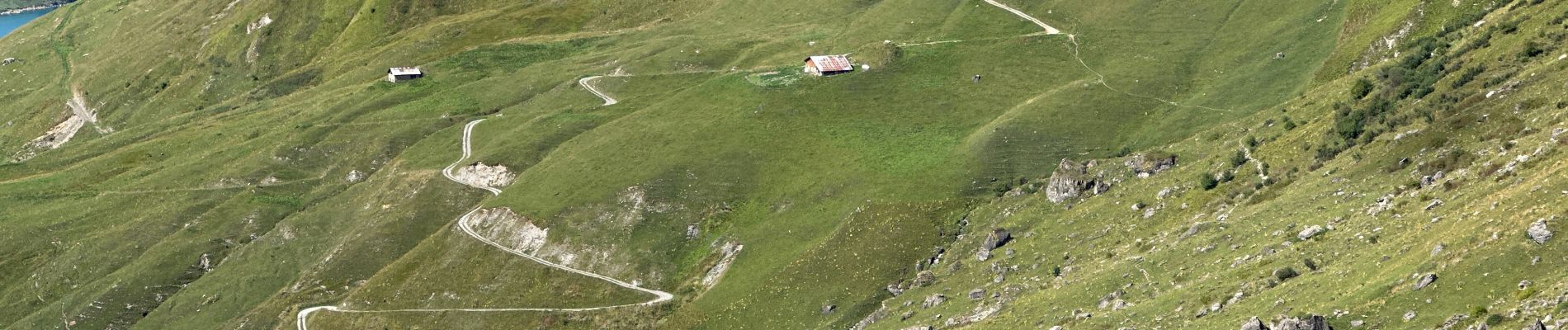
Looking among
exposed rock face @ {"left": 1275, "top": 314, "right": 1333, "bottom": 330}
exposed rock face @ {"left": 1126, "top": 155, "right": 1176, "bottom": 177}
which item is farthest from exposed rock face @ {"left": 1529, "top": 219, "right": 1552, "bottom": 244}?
exposed rock face @ {"left": 1126, "top": 155, "right": 1176, "bottom": 177}

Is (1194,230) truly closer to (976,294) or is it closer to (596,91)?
(976,294)

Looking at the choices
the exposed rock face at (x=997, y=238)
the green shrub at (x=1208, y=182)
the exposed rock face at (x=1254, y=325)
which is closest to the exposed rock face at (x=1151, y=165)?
the green shrub at (x=1208, y=182)

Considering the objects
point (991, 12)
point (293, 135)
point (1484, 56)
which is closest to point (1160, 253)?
point (1484, 56)

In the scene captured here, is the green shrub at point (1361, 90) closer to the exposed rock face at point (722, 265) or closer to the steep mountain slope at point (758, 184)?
the steep mountain slope at point (758, 184)

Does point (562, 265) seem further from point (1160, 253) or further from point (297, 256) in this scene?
point (1160, 253)

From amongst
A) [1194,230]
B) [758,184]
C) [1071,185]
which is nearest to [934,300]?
[1194,230]

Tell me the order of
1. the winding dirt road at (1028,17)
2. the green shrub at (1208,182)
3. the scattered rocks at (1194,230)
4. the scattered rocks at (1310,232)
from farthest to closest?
the winding dirt road at (1028,17), the green shrub at (1208,182), the scattered rocks at (1194,230), the scattered rocks at (1310,232)

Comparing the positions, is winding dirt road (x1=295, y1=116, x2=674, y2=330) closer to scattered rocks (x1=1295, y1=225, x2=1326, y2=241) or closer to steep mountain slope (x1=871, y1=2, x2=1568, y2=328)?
steep mountain slope (x1=871, y1=2, x2=1568, y2=328)
